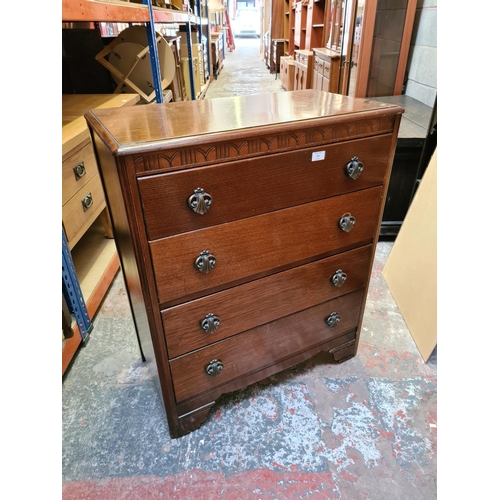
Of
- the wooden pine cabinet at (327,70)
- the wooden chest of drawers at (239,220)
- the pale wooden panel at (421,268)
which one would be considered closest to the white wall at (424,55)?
the wooden pine cabinet at (327,70)

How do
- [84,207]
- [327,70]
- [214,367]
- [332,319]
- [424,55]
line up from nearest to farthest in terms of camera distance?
[214,367] < [332,319] < [84,207] < [424,55] < [327,70]

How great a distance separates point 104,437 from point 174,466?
0.28 m

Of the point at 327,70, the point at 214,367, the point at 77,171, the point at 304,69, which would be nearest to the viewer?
the point at 214,367

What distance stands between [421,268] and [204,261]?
115 cm

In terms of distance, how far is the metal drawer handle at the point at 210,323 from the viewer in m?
1.03

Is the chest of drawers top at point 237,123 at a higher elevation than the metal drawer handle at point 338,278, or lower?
higher

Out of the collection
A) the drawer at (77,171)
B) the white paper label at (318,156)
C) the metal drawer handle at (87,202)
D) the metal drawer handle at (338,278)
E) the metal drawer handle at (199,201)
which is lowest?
the metal drawer handle at (338,278)

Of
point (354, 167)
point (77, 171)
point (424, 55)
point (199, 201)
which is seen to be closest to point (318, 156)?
point (354, 167)

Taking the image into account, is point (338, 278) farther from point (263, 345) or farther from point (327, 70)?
point (327, 70)

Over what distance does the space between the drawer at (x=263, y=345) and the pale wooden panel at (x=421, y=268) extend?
361 mm

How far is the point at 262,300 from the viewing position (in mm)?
1114

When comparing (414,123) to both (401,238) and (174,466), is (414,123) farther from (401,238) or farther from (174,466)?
(174,466)

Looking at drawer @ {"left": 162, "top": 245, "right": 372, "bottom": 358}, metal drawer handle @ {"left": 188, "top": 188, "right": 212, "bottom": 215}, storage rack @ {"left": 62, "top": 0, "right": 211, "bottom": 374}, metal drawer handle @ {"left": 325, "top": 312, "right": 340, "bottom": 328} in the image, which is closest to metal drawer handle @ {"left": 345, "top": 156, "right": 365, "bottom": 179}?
drawer @ {"left": 162, "top": 245, "right": 372, "bottom": 358}

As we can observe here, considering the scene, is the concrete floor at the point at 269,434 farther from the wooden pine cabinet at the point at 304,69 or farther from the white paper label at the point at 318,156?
the wooden pine cabinet at the point at 304,69
